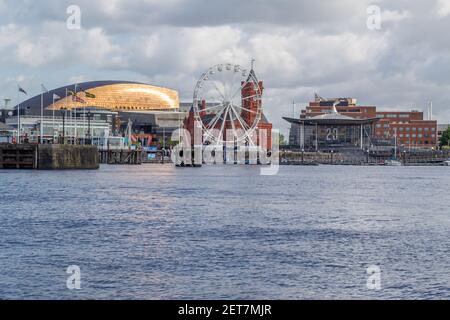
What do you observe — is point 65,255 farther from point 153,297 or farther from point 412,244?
point 412,244

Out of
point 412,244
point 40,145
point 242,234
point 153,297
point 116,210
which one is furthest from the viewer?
point 40,145

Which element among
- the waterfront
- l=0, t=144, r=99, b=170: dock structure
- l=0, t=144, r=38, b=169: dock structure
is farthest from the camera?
l=0, t=144, r=38, b=169: dock structure

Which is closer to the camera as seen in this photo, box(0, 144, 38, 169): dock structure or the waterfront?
the waterfront

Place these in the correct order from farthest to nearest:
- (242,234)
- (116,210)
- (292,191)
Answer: (292,191), (116,210), (242,234)

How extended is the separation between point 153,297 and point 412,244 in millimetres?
19314

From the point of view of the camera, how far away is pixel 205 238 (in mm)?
48625

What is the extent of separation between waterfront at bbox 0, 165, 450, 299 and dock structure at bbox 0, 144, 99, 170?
6940 cm

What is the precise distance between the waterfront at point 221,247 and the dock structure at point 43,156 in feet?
228

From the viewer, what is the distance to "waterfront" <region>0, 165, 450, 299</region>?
3434 cm

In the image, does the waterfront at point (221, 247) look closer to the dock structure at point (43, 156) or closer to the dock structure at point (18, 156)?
the dock structure at point (43, 156)

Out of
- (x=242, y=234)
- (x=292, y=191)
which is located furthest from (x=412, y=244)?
(x=292, y=191)

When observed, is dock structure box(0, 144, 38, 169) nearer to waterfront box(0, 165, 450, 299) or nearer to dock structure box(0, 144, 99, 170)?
dock structure box(0, 144, 99, 170)

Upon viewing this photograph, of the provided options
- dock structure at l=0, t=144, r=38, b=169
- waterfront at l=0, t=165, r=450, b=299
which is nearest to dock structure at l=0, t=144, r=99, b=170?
dock structure at l=0, t=144, r=38, b=169

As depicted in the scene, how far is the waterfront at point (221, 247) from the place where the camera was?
3434 cm
